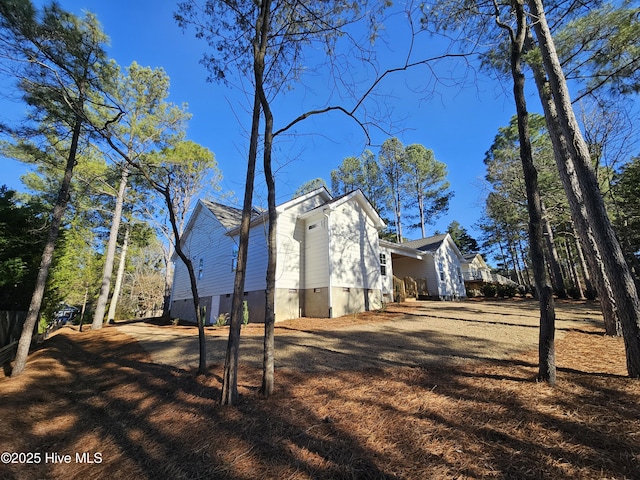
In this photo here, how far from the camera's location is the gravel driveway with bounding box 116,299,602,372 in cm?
545

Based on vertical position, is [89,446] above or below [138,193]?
below

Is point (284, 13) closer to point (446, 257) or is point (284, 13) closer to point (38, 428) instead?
point (38, 428)

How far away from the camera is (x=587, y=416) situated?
282cm

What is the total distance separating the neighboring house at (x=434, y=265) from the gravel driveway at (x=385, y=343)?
347 inches

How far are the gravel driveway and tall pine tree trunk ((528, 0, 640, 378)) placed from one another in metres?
1.79

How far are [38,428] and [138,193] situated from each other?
17.5 meters

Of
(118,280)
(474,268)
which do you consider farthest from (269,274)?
(474,268)

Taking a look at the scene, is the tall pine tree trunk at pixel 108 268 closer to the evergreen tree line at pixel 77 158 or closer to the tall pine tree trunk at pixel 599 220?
the evergreen tree line at pixel 77 158

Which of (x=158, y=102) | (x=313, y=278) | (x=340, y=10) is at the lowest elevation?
(x=313, y=278)

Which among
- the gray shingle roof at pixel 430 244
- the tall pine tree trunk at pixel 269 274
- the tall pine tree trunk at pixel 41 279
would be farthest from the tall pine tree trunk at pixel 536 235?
the gray shingle roof at pixel 430 244

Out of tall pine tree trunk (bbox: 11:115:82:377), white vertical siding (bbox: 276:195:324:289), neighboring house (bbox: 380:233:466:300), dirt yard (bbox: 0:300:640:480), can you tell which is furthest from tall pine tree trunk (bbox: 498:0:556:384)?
neighboring house (bbox: 380:233:466:300)

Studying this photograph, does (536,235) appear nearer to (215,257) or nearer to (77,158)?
(77,158)

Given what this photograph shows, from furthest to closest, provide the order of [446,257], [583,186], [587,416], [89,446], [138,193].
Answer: [446,257]
[138,193]
[583,186]
[89,446]
[587,416]

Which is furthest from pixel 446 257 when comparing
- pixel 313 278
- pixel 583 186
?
pixel 583 186
